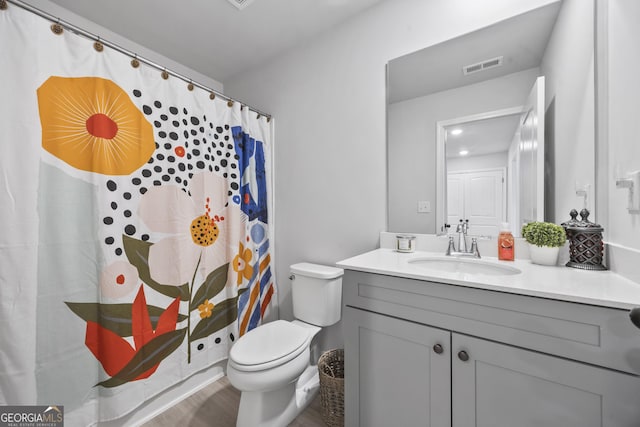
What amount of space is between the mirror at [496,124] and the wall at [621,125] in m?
0.08

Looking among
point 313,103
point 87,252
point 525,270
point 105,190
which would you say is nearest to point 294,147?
point 313,103

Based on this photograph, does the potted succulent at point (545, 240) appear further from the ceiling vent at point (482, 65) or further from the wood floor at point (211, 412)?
the wood floor at point (211, 412)

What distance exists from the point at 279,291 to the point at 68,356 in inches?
49.4

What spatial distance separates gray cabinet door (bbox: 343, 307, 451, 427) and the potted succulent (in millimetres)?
571

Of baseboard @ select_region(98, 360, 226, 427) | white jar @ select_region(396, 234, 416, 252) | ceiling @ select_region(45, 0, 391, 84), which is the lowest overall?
baseboard @ select_region(98, 360, 226, 427)

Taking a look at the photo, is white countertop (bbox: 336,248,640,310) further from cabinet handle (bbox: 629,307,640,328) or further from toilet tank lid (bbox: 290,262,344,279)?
toilet tank lid (bbox: 290,262,344,279)

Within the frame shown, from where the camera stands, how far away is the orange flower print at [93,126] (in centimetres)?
111

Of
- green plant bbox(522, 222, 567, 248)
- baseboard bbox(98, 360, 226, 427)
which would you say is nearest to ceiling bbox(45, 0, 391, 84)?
green plant bbox(522, 222, 567, 248)

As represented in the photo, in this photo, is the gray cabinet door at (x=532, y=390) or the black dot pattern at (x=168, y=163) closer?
the gray cabinet door at (x=532, y=390)

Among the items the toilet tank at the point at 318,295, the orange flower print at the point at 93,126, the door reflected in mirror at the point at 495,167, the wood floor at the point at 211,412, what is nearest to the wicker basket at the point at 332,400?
the wood floor at the point at 211,412

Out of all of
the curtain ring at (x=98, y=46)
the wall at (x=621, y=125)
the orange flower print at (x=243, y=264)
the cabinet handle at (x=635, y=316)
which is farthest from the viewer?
the orange flower print at (x=243, y=264)

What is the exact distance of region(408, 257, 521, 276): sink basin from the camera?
3.68 ft

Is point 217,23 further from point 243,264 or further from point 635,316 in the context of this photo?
point 635,316

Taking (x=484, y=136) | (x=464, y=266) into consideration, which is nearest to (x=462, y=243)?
(x=464, y=266)
